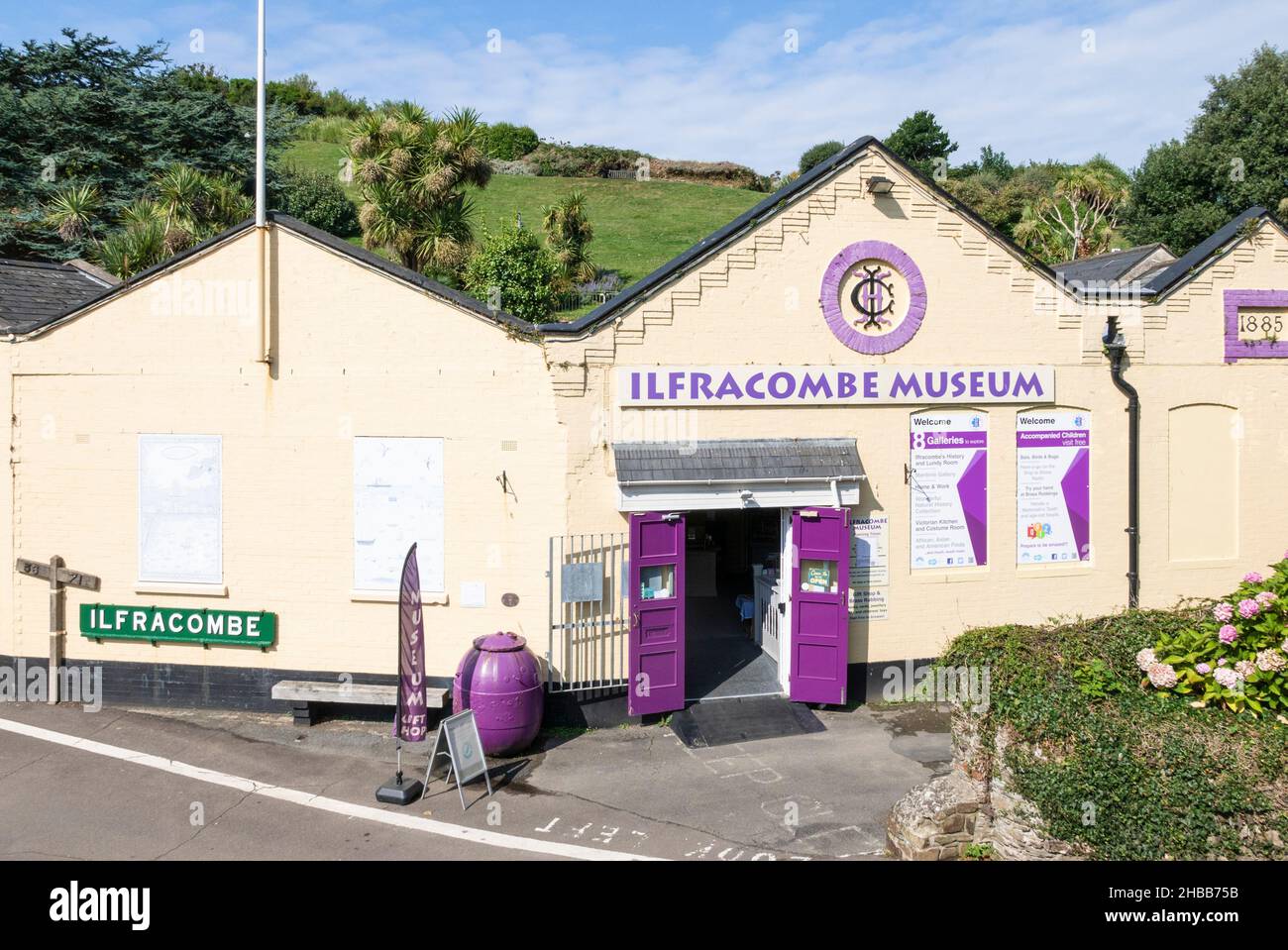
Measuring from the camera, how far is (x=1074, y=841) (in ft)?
23.0

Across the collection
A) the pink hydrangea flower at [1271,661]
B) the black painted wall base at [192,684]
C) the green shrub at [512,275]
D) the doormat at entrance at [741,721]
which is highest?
the green shrub at [512,275]

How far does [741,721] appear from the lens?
468 inches

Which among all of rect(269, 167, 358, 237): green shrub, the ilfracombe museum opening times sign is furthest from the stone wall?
rect(269, 167, 358, 237): green shrub

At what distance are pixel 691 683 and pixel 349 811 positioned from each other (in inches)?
195

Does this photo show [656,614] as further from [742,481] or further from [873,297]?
[873,297]

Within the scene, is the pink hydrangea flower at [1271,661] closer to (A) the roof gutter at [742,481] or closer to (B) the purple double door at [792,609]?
(B) the purple double door at [792,609]

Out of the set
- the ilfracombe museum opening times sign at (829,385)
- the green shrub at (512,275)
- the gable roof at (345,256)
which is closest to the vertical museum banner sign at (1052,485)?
the ilfracombe museum opening times sign at (829,385)

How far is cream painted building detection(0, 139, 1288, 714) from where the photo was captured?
11812mm

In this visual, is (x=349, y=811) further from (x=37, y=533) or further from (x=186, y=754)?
(x=37, y=533)

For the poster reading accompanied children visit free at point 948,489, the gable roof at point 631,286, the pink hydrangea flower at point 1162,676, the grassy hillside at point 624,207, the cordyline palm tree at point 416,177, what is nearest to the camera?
the pink hydrangea flower at point 1162,676

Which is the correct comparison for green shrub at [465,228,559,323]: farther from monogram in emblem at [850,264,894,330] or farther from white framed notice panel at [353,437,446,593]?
monogram in emblem at [850,264,894,330]

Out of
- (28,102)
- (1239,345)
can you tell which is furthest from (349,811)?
(28,102)

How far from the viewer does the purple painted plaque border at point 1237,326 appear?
14.0m

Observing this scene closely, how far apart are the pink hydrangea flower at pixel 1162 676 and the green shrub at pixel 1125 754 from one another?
0.31 ft
